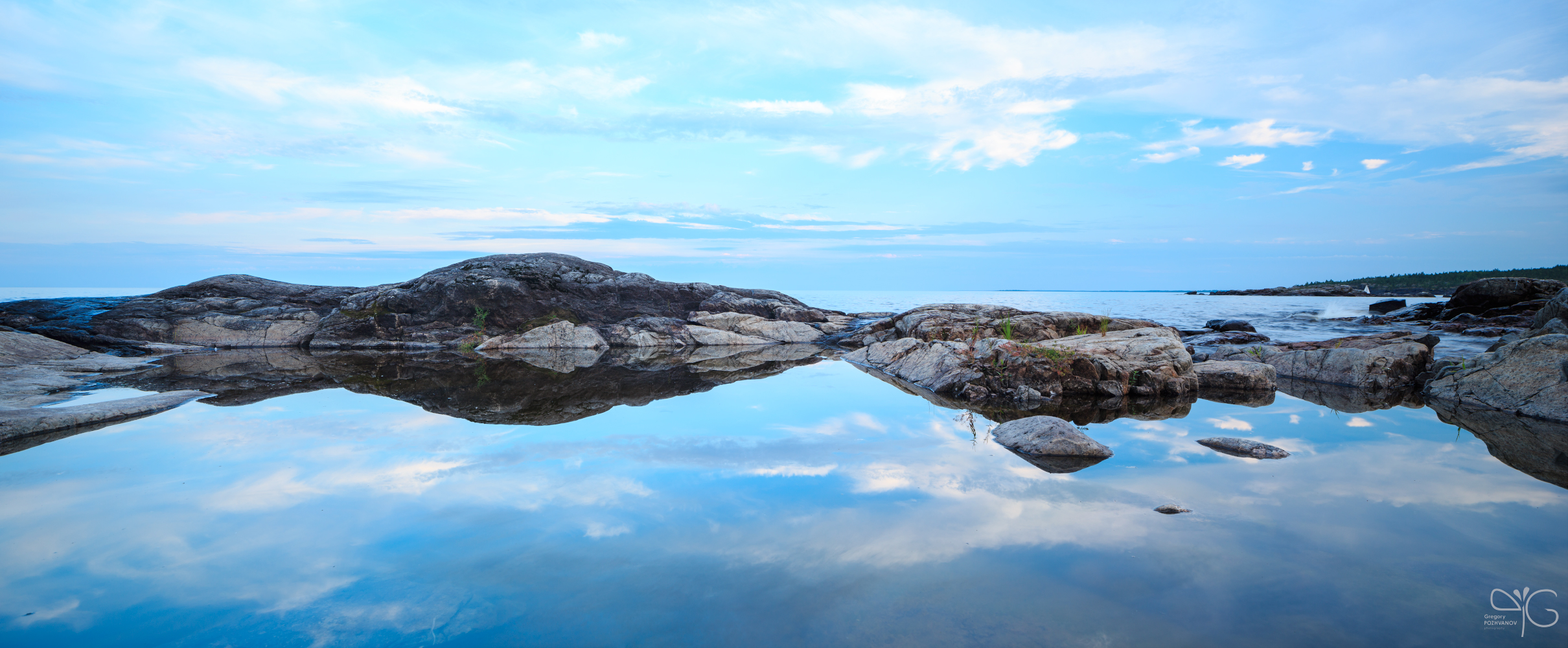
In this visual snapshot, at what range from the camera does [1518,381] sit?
30.1 ft

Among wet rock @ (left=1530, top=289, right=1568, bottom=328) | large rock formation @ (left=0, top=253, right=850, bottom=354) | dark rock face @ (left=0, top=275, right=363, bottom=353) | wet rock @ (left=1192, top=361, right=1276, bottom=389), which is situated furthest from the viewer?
large rock formation @ (left=0, top=253, right=850, bottom=354)

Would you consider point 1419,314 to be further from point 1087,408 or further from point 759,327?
point 1087,408

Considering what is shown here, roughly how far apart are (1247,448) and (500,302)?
2163 cm

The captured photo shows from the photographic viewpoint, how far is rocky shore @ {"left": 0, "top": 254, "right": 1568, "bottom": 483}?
9.37 meters

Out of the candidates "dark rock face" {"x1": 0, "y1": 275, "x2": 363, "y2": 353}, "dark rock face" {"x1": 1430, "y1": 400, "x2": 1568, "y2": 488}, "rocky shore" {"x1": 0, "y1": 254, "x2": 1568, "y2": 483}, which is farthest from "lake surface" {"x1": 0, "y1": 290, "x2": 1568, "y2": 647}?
"dark rock face" {"x1": 0, "y1": 275, "x2": 363, "y2": 353}

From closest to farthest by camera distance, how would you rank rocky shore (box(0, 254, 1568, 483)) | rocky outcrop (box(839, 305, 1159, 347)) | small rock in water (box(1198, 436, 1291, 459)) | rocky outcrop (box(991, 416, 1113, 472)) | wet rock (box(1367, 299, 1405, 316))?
rocky outcrop (box(991, 416, 1113, 472)), small rock in water (box(1198, 436, 1291, 459)), rocky shore (box(0, 254, 1568, 483)), rocky outcrop (box(839, 305, 1159, 347)), wet rock (box(1367, 299, 1405, 316))

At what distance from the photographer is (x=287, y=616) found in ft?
11.2

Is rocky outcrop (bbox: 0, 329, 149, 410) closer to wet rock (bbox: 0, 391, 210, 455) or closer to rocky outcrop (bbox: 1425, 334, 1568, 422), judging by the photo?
wet rock (bbox: 0, 391, 210, 455)

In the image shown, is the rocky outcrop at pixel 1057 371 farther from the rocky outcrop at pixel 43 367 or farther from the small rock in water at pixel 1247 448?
the rocky outcrop at pixel 43 367

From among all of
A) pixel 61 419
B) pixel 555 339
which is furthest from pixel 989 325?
pixel 61 419

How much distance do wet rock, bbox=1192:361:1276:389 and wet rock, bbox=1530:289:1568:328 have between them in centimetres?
925

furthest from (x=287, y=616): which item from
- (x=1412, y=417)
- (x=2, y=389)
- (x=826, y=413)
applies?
(x=1412, y=417)

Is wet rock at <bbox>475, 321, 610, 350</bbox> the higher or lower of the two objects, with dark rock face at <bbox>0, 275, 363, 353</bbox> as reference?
lower

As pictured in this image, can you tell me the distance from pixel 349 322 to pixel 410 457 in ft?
59.4
